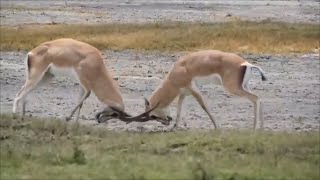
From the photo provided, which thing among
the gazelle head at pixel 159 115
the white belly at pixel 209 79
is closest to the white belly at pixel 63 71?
the gazelle head at pixel 159 115

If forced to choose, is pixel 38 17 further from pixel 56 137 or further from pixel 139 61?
pixel 56 137

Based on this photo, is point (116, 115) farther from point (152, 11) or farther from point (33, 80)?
point (152, 11)

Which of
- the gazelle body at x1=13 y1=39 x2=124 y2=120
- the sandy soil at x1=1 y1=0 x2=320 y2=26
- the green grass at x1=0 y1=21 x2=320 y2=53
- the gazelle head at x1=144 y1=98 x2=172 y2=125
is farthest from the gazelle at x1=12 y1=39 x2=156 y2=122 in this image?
the sandy soil at x1=1 y1=0 x2=320 y2=26

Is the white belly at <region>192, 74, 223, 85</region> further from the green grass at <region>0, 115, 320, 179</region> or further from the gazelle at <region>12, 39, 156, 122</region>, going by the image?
the green grass at <region>0, 115, 320, 179</region>

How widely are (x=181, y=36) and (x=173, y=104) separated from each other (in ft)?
39.0

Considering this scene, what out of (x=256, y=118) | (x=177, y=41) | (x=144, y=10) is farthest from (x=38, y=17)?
(x=256, y=118)

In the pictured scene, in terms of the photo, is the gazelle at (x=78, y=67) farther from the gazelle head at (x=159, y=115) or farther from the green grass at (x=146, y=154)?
the green grass at (x=146, y=154)

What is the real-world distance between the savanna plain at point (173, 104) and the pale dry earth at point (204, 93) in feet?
0.08

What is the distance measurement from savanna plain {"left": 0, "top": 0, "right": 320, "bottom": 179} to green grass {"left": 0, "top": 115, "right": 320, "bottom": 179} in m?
0.01

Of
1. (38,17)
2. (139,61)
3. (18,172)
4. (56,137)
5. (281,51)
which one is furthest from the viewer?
(38,17)

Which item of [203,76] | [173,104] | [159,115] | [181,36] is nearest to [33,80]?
[159,115]

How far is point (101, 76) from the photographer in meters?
14.8

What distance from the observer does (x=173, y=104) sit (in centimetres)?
1698

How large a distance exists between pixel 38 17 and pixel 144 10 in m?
5.33
